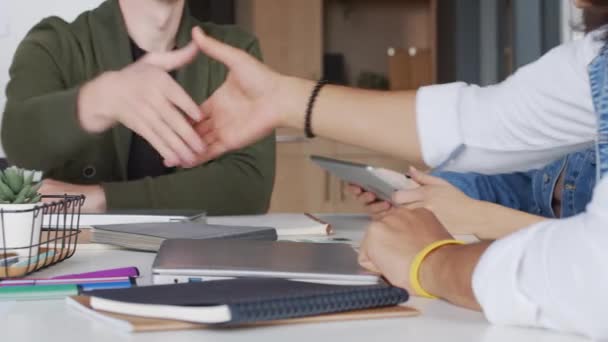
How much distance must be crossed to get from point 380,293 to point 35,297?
1.14 ft

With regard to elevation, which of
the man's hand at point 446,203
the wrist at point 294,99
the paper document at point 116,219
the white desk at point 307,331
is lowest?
the man's hand at point 446,203

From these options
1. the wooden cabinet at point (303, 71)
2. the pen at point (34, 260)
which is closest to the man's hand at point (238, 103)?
the pen at point (34, 260)

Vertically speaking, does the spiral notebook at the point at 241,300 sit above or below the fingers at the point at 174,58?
below

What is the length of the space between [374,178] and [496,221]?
0.24 metres

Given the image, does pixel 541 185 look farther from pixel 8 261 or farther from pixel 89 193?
pixel 8 261

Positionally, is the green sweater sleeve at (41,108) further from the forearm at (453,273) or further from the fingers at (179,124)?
the forearm at (453,273)

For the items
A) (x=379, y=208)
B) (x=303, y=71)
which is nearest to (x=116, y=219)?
(x=379, y=208)

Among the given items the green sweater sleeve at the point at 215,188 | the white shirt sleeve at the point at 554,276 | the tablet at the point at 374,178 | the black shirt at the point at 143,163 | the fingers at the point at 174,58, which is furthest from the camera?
the black shirt at the point at 143,163

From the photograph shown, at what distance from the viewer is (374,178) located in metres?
1.61

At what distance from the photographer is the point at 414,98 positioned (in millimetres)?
1217

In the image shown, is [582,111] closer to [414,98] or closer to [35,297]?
[414,98]

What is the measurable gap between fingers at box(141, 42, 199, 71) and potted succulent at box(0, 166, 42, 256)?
39cm

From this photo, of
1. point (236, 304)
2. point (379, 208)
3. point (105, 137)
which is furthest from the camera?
A: point (105, 137)

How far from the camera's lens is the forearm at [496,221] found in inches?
58.2
